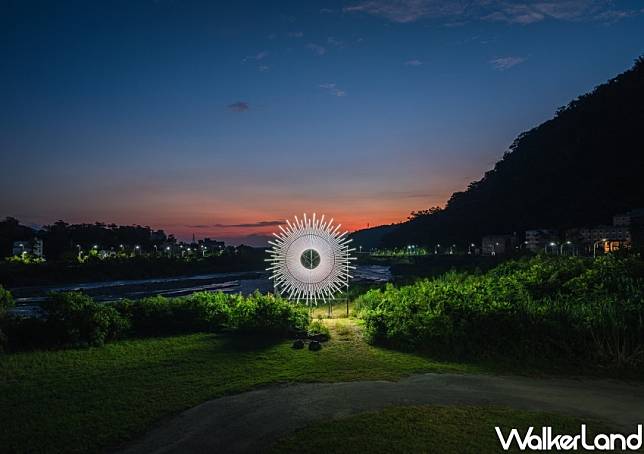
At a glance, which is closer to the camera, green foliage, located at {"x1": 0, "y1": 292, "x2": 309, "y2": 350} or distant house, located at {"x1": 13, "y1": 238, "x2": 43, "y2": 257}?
green foliage, located at {"x1": 0, "y1": 292, "x2": 309, "y2": 350}

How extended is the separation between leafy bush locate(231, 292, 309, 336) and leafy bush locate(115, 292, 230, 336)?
453mm

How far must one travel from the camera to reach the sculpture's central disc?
42.3 feet

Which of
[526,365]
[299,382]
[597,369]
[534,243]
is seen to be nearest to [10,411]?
[299,382]

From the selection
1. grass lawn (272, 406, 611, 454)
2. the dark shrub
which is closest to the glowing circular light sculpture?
the dark shrub

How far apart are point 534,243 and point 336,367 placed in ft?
194

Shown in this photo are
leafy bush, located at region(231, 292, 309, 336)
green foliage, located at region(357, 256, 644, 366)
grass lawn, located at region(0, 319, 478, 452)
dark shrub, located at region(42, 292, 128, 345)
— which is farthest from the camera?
leafy bush, located at region(231, 292, 309, 336)

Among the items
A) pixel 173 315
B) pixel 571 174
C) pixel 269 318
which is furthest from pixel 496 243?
pixel 173 315

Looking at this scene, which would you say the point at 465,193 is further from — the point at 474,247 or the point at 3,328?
the point at 3,328

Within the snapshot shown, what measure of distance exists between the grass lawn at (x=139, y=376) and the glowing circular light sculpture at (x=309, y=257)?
2.36 metres

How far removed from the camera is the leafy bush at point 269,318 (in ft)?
36.5

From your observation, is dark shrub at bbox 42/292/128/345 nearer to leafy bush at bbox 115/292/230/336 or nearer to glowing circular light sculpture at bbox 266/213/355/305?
leafy bush at bbox 115/292/230/336

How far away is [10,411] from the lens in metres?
6.23

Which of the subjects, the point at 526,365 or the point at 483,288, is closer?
the point at 526,365

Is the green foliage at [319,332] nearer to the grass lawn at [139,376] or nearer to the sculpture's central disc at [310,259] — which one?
the grass lawn at [139,376]
